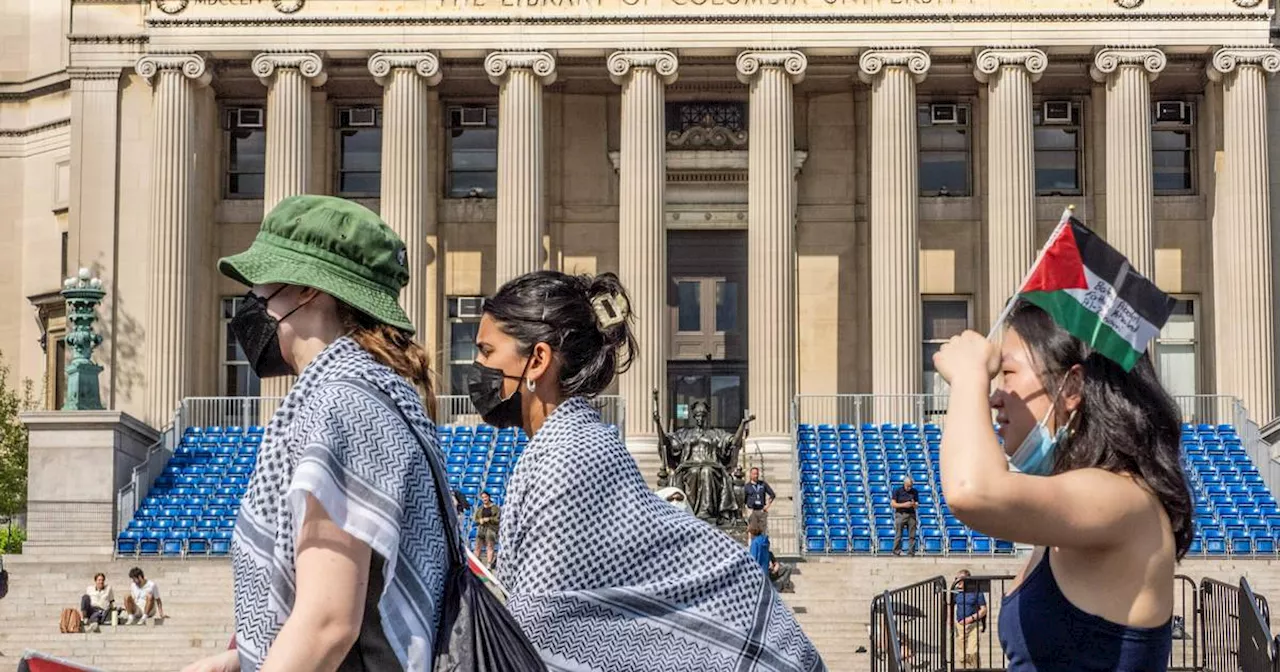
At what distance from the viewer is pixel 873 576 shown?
108 ft

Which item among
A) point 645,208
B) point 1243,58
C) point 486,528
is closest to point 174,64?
point 645,208

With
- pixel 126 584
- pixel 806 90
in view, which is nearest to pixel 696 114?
pixel 806 90

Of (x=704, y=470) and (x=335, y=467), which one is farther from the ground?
(x=335, y=467)

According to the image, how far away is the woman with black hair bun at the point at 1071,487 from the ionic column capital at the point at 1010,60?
39.1 meters

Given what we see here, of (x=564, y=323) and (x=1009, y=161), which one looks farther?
(x=1009, y=161)

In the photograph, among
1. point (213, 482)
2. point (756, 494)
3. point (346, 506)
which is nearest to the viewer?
point (346, 506)

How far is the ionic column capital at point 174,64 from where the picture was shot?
44.5 meters

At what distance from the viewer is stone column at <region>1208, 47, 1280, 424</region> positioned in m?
43.3

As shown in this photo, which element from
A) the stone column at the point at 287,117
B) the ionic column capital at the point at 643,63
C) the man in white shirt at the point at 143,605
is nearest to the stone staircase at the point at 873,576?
the man in white shirt at the point at 143,605

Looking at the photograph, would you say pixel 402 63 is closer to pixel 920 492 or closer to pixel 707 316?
pixel 707 316

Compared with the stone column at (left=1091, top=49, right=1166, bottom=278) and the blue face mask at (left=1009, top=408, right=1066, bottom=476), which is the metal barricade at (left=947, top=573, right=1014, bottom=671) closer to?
the blue face mask at (left=1009, top=408, right=1066, bottom=476)

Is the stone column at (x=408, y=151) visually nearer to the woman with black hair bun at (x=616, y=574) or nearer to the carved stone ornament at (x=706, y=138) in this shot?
the carved stone ornament at (x=706, y=138)

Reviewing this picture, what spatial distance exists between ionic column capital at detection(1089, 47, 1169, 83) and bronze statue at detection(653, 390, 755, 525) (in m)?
12.9

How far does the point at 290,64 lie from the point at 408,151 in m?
2.89
